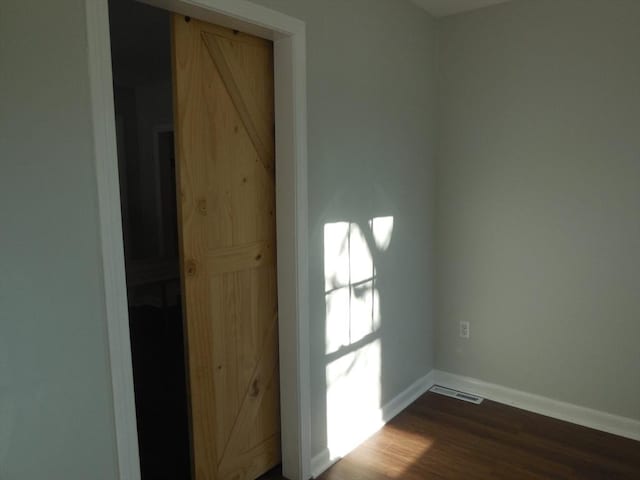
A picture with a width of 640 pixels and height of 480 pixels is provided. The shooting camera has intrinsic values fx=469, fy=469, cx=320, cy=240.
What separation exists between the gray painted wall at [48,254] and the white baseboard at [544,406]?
2.67 m

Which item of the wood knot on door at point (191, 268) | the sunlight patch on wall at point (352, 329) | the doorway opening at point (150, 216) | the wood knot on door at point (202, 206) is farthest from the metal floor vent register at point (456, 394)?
the wood knot on door at point (202, 206)

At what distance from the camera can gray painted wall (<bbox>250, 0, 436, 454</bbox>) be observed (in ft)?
7.79

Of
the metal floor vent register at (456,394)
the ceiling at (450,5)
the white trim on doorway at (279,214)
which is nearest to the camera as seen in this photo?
the white trim on doorway at (279,214)

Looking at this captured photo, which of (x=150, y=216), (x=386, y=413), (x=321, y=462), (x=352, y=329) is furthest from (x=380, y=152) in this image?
(x=150, y=216)

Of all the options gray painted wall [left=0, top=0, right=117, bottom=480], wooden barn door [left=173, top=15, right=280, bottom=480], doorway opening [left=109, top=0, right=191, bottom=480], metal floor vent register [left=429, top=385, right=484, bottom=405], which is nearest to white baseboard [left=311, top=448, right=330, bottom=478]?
wooden barn door [left=173, top=15, right=280, bottom=480]

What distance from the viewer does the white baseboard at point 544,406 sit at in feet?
9.39

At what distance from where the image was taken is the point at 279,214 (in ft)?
7.61

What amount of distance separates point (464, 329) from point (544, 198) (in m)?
1.09

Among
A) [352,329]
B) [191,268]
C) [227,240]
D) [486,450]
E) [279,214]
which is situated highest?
[279,214]

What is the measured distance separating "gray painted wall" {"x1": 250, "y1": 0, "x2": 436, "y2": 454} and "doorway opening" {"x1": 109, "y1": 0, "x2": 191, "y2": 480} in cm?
128

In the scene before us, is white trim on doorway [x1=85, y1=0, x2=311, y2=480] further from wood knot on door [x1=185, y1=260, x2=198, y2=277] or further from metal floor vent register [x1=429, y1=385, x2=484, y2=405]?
metal floor vent register [x1=429, y1=385, x2=484, y2=405]

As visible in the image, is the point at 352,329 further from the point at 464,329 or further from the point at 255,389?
the point at 464,329

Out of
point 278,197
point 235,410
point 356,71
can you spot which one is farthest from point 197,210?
point 356,71

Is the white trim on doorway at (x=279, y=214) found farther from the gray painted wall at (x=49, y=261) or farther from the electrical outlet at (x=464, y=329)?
the electrical outlet at (x=464, y=329)
